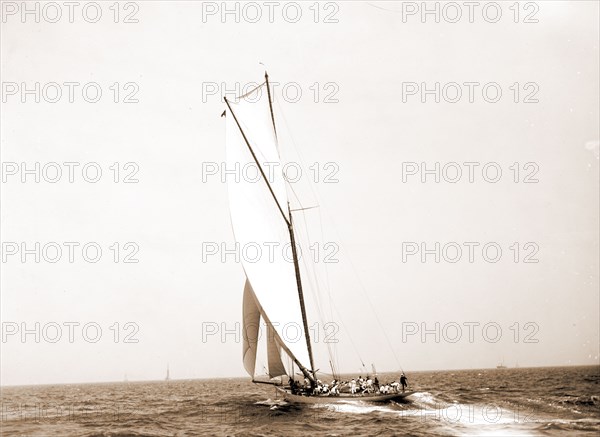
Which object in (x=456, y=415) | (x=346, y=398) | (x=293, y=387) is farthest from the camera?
(x=293, y=387)

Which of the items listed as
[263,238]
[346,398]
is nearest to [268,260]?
[263,238]

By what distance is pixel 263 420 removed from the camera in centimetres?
3725

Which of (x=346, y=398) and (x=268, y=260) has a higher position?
(x=268, y=260)

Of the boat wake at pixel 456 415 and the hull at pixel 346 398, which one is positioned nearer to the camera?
the boat wake at pixel 456 415

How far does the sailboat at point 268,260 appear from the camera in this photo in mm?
40656

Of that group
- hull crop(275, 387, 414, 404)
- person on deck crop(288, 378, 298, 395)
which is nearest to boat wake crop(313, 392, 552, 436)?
hull crop(275, 387, 414, 404)

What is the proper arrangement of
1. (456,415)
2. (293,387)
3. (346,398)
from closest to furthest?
(456,415), (346,398), (293,387)

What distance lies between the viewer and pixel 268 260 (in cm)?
4153

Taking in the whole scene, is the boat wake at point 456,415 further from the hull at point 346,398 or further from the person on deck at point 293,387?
the person on deck at point 293,387

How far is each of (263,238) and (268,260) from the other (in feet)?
5.53

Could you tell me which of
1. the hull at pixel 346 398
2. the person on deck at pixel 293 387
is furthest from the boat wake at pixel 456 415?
the person on deck at pixel 293 387

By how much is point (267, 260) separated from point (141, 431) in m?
13.7

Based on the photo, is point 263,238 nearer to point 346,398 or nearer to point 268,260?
point 268,260

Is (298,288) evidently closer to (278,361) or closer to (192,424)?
(278,361)
